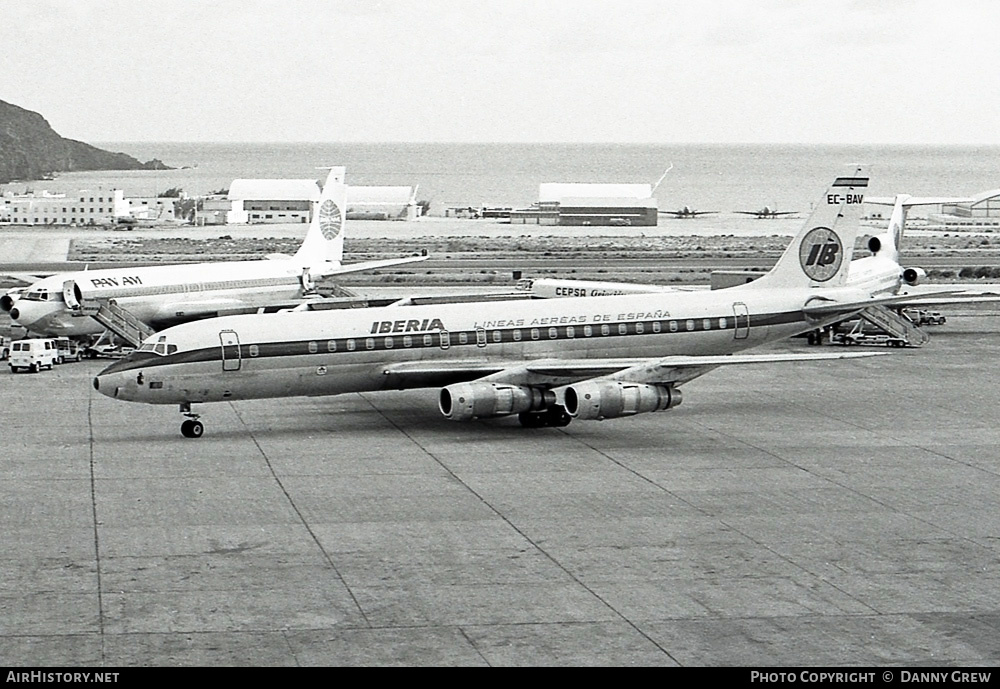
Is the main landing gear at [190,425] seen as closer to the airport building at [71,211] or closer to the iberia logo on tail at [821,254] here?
the iberia logo on tail at [821,254]

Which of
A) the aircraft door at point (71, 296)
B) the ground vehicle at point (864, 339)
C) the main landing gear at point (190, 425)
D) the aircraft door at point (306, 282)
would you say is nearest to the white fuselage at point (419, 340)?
the main landing gear at point (190, 425)

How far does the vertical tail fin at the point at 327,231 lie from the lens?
227 ft

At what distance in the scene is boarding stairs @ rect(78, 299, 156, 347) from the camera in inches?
2140

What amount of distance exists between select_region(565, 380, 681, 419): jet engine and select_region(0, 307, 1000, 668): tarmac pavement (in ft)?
2.82

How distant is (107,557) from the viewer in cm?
2648

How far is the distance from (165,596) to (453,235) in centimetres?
13821

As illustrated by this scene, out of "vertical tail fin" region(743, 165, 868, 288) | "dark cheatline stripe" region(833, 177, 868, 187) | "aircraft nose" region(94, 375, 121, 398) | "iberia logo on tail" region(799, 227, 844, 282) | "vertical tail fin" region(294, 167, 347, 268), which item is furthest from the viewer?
"vertical tail fin" region(294, 167, 347, 268)

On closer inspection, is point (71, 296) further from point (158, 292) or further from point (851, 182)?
point (851, 182)

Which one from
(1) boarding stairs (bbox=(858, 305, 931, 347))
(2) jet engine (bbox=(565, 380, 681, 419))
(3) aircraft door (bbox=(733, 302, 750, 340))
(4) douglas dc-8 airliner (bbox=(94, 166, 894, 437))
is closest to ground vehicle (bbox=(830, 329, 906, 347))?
(1) boarding stairs (bbox=(858, 305, 931, 347))

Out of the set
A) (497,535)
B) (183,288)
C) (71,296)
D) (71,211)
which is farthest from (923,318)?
(71,211)

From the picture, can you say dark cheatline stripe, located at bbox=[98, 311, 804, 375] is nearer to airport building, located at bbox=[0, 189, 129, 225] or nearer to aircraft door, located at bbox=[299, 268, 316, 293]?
aircraft door, located at bbox=[299, 268, 316, 293]

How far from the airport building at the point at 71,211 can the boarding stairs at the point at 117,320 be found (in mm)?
122812

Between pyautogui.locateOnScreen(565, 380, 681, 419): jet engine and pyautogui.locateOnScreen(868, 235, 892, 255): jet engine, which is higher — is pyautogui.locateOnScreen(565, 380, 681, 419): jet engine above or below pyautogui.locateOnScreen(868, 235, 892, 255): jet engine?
below

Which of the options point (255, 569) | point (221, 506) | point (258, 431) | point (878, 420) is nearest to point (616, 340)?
point (878, 420)
